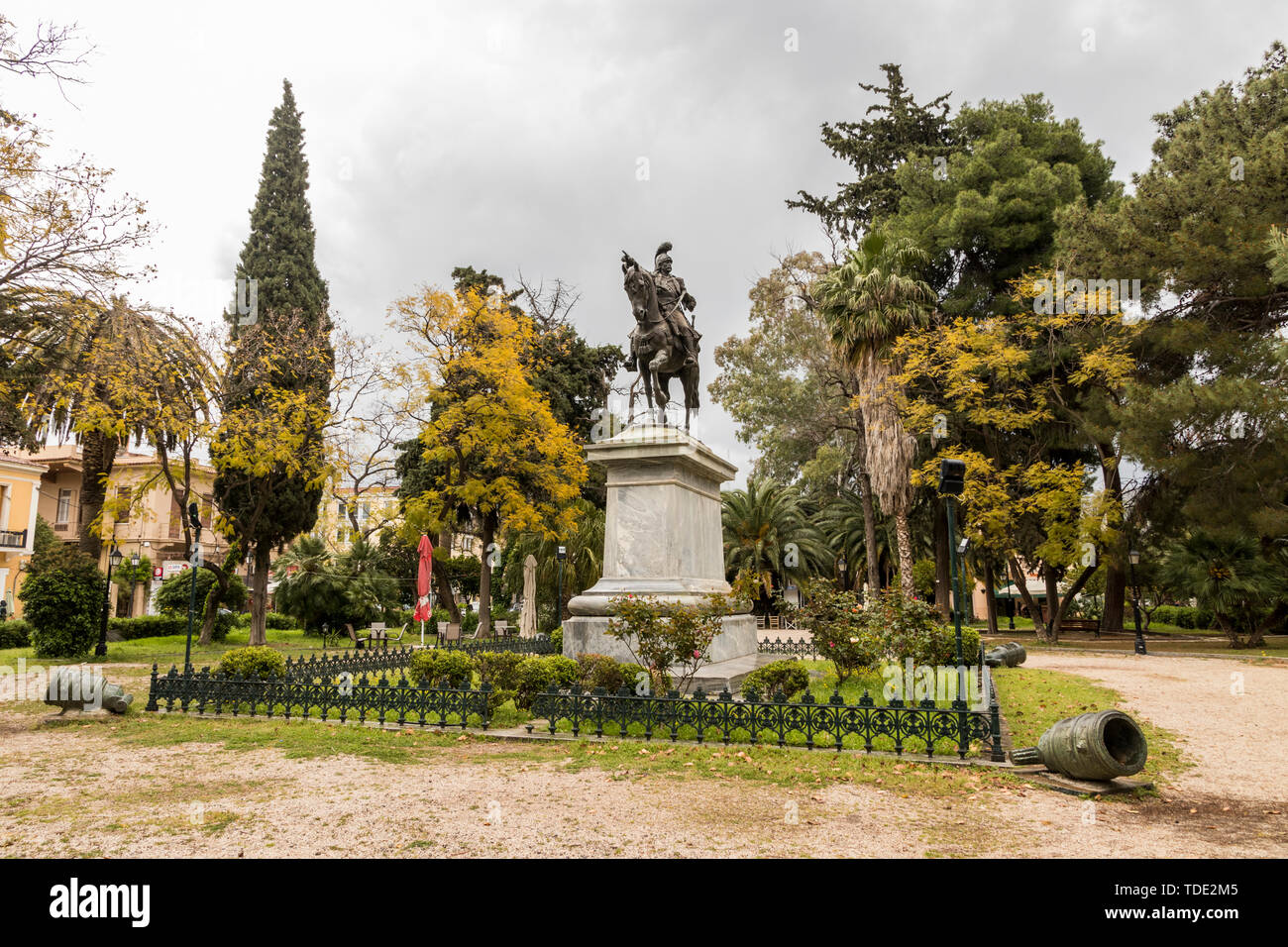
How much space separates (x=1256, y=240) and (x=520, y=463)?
69.0ft

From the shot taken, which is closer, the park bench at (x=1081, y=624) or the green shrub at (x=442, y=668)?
the green shrub at (x=442, y=668)

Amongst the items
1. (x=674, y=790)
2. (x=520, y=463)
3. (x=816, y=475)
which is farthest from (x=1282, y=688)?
(x=816, y=475)

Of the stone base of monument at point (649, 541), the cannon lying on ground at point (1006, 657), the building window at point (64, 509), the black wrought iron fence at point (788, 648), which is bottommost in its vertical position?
the cannon lying on ground at point (1006, 657)

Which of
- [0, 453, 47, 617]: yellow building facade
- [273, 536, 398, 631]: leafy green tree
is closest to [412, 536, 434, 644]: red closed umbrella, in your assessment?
[273, 536, 398, 631]: leafy green tree

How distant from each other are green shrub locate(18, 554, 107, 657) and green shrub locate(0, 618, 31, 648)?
6504 millimetres

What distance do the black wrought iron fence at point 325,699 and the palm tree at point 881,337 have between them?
63.5 feet

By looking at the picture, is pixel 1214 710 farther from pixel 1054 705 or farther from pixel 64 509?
pixel 64 509

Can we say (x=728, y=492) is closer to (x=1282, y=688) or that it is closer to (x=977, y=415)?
(x=977, y=415)

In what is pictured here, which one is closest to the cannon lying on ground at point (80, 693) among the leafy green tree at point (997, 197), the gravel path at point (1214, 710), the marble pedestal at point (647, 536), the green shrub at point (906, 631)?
the marble pedestal at point (647, 536)

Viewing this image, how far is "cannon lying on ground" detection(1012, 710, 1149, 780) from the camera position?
653 cm

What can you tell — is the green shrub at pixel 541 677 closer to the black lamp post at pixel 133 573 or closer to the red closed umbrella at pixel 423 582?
the red closed umbrella at pixel 423 582

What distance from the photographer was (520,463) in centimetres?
2322

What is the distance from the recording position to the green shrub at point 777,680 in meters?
9.08

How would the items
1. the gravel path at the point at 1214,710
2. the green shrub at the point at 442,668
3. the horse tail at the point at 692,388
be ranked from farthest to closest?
the horse tail at the point at 692,388, the green shrub at the point at 442,668, the gravel path at the point at 1214,710
